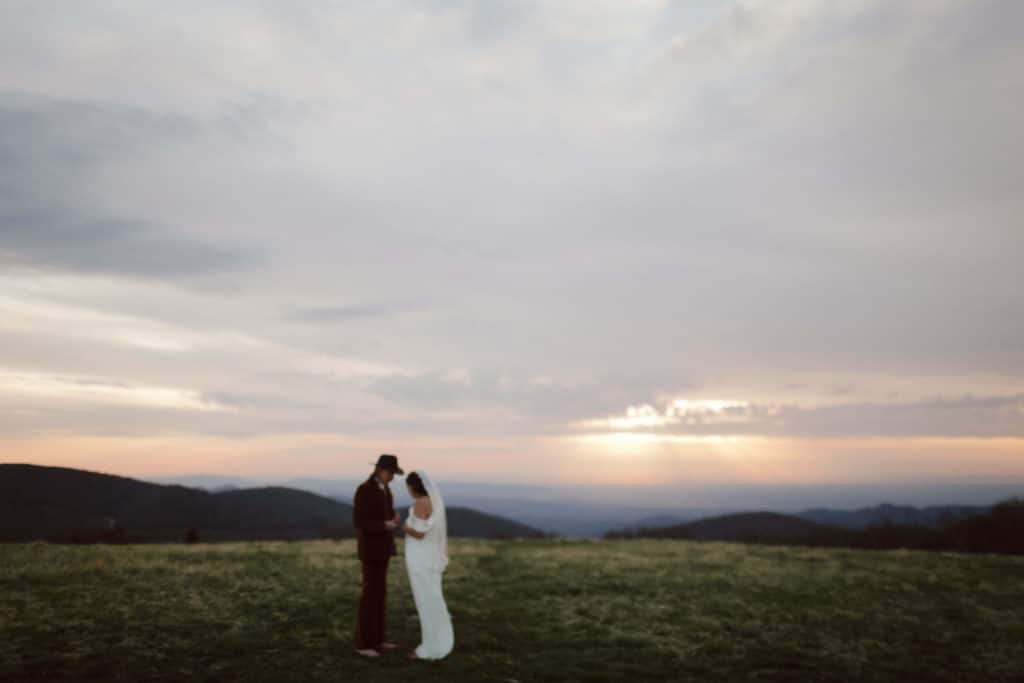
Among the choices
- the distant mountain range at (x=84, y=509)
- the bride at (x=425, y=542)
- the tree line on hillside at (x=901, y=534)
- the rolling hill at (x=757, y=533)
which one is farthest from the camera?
the rolling hill at (x=757, y=533)

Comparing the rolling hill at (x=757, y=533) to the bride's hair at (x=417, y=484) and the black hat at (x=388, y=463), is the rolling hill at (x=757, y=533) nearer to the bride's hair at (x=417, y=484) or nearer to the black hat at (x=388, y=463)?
the bride's hair at (x=417, y=484)

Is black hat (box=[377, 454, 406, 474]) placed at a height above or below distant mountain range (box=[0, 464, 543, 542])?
above

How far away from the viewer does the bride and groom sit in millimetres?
12266

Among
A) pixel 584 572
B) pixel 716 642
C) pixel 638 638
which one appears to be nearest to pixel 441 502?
pixel 638 638

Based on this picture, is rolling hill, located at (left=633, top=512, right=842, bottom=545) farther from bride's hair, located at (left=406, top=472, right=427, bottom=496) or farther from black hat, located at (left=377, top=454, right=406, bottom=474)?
black hat, located at (left=377, top=454, right=406, bottom=474)

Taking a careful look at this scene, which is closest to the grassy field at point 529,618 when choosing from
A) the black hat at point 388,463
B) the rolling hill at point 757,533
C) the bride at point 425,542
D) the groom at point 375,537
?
the groom at point 375,537

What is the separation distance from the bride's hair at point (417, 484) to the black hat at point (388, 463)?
303mm

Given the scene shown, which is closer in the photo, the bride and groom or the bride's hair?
the bride and groom

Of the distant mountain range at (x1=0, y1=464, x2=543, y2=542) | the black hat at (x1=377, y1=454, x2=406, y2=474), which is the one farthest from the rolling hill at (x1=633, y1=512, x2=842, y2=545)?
the black hat at (x1=377, y1=454, x2=406, y2=474)

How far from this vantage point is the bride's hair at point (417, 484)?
41.8ft

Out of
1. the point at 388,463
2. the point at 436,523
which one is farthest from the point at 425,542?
the point at 388,463

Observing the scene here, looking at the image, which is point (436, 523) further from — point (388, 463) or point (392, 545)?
point (388, 463)

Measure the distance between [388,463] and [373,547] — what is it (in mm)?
1572

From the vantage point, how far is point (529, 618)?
50.0 feet
